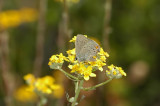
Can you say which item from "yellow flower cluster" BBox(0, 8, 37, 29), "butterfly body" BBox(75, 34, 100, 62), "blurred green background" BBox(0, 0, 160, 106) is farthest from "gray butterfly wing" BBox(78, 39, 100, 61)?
"yellow flower cluster" BBox(0, 8, 37, 29)

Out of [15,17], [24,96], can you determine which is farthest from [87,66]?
[15,17]

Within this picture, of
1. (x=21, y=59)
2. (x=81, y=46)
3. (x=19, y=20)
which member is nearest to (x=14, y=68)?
(x=21, y=59)

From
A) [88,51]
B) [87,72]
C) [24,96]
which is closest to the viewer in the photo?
[87,72]

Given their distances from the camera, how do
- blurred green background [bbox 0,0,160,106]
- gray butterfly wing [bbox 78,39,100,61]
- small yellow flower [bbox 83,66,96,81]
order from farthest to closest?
blurred green background [bbox 0,0,160,106], gray butterfly wing [bbox 78,39,100,61], small yellow flower [bbox 83,66,96,81]

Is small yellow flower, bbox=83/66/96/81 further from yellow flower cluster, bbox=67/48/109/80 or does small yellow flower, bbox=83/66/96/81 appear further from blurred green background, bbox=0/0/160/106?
blurred green background, bbox=0/0/160/106

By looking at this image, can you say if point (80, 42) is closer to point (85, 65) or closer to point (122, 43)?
point (85, 65)

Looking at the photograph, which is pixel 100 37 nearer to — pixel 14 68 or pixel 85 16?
pixel 85 16
